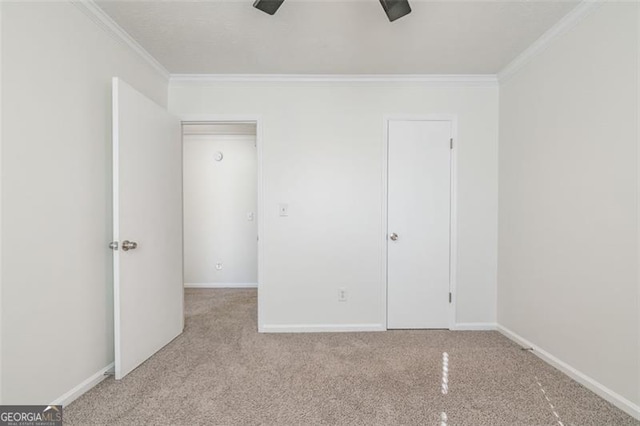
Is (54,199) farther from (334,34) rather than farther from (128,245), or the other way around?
(334,34)

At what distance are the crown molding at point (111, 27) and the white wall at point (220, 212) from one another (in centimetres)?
188


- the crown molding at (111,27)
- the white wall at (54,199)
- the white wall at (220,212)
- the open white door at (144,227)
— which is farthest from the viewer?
the white wall at (220,212)

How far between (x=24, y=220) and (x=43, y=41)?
0.95 metres

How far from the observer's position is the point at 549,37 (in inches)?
80.5

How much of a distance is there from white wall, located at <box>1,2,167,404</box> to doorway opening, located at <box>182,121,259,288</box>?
2.29m

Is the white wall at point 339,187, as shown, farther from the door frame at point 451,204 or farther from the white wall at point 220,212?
the white wall at point 220,212

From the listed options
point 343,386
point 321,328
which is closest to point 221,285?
point 321,328

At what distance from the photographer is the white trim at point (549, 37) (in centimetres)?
174

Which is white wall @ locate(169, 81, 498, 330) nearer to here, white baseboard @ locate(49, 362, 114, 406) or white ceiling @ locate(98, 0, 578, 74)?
white ceiling @ locate(98, 0, 578, 74)

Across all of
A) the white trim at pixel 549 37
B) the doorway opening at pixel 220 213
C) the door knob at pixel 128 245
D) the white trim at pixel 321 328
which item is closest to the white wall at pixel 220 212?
the doorway opening at pixel 220 213

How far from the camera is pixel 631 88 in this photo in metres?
1.53

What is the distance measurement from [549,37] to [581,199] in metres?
1.21

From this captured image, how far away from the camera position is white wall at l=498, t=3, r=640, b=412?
1556 millimetres

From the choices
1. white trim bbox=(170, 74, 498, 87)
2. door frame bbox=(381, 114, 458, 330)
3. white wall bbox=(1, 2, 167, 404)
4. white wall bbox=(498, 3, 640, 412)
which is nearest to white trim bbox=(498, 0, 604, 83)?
white wall bbox=(498, 3, 640, 412)
